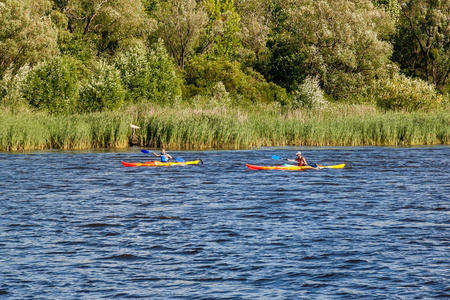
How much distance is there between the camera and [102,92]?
47.6m

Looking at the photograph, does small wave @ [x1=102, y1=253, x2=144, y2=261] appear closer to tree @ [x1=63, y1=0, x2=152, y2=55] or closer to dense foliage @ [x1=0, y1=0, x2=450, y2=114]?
dense foliage @ [x1=0, y1=0, x2=450, y2=114]

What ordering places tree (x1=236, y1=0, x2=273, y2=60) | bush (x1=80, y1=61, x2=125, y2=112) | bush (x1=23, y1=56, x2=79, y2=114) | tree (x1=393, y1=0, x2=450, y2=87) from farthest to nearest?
tree (x1=236, y1=0, x2=273, y2=60)
tree (x1=393, y1=0, x2=450, y2=87)
bush (x1=80, y1=61, x2=125, y2=112)
bush (x1=23, y1=56, x2=79, y2=114)

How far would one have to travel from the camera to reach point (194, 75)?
223ft

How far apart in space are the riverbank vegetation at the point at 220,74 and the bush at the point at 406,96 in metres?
0.11

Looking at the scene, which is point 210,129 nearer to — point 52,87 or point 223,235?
point 52,87

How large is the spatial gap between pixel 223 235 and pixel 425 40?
6398cm

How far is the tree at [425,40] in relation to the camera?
232ft

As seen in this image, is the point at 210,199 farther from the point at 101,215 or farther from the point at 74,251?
the point at 74,251

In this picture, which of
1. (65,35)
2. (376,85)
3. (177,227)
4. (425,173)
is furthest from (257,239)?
(65,35)

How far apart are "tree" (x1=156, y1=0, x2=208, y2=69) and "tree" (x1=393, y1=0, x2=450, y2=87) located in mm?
22046

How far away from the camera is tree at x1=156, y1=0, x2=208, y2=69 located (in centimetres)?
7181

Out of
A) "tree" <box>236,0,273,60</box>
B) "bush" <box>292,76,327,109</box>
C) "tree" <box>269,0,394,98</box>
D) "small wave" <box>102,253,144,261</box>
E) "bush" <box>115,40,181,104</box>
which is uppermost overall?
"tree" <box>236,0,273,60</box>

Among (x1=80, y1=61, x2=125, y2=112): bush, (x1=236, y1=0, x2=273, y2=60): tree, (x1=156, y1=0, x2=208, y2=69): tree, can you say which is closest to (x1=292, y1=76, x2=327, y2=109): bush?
(x1=80, y1=61, x2=125, y2=112): bush

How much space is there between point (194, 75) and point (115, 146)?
30321 mm
